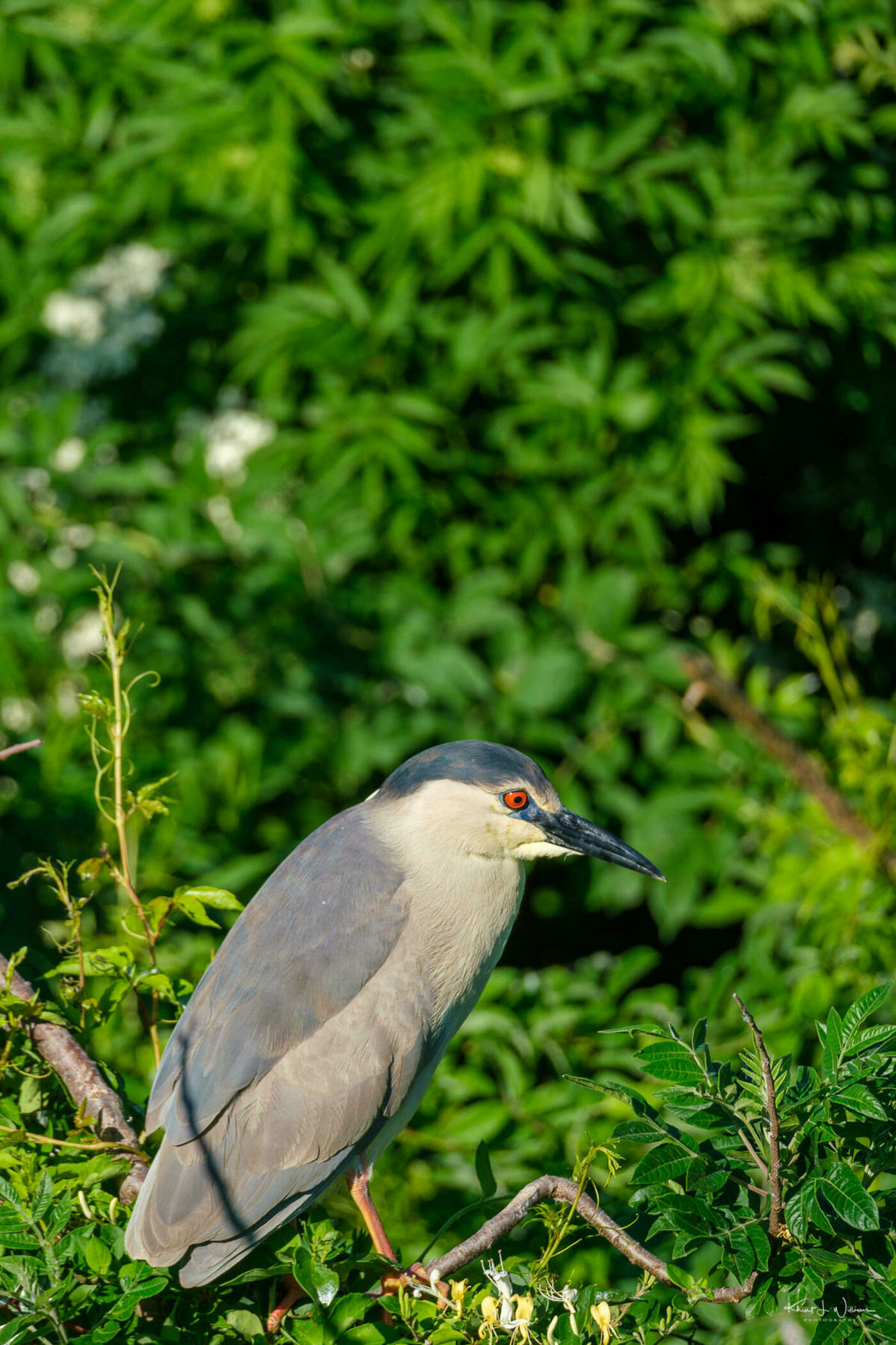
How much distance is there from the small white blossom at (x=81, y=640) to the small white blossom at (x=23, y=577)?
0.19 m

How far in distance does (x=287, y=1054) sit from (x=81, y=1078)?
39 centimetres

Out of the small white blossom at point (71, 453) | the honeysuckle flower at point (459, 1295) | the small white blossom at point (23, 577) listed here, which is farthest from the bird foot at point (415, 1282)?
the small white blossom at point (71, 453)

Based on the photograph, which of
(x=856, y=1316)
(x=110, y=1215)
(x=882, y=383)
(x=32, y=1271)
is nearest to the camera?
(x=856, y=1316)

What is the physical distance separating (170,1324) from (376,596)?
223 centimetres

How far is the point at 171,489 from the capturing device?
3.43 m

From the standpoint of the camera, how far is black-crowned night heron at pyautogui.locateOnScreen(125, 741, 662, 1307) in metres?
1.85

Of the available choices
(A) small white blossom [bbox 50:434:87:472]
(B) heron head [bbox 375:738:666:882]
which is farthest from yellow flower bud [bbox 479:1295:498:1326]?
(A) small white blossom [bbox 50:434:87:472]

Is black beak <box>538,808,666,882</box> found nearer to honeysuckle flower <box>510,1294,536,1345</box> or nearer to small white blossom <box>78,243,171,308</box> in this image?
honeysuckle flower <box>510,1294,536,1345</box>

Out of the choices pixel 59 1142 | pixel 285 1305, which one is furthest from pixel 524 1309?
pixel 59 1142

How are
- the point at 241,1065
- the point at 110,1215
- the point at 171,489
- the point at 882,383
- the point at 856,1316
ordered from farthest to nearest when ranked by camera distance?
the point at 882,383 < the point at 171,489 < the point at 241,1065 < the point at 110,1215 < the point at 856,1316

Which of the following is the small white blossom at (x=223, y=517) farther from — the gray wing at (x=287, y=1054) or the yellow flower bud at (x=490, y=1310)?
the yellow flower bud at (x=490, y=1310)

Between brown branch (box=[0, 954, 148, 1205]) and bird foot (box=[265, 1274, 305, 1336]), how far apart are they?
278 millimetres

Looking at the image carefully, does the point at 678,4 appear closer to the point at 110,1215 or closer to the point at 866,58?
the point at 866,58

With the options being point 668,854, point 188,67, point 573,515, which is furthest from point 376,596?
point 188,67
